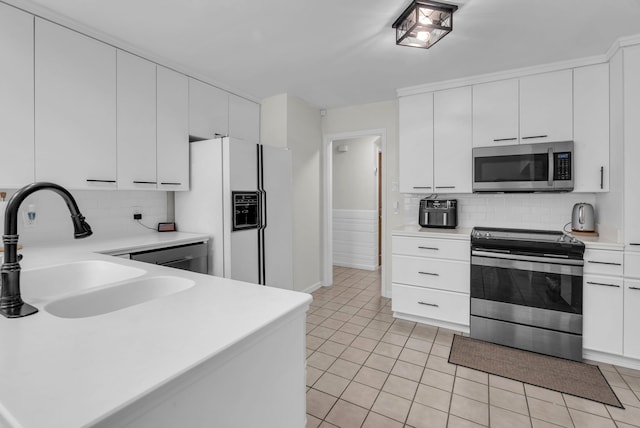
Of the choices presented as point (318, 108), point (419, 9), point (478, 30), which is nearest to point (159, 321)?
point (419, 9)

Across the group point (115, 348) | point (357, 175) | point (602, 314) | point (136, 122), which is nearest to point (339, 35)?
point (136, 122)

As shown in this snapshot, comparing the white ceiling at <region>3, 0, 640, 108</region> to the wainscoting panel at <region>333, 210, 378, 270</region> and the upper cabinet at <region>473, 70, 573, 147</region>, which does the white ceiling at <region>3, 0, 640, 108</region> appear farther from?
the wainscoting panel at <region>333, 210, 378, 270</region>

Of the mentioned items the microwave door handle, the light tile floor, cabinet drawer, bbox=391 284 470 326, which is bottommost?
the light tile floor

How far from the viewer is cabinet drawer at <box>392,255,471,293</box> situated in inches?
114

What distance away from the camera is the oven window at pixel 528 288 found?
8.10 feet

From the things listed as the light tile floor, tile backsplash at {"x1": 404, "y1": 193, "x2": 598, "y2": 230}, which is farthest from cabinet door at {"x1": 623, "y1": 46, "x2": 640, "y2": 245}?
the light tile floor

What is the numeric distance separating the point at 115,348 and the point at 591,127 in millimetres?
3543

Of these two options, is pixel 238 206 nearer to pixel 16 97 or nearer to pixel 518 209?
pixel 16 97

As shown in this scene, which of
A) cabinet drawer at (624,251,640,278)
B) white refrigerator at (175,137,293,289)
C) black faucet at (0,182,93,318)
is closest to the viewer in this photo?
black faucet at (0,182,93,318)

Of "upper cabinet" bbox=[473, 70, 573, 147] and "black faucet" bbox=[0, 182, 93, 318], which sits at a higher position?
"upper cabinet" bbox=[473, 70, 573, 147]

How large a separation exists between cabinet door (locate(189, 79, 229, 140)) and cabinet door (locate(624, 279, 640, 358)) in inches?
146

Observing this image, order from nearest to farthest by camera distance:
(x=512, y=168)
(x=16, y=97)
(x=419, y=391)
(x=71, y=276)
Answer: (x=71, y=276), (x=16, y=97), (x=419, y=391), (x=512, y=168)

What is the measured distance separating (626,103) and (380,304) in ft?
9.15

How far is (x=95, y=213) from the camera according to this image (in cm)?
266
